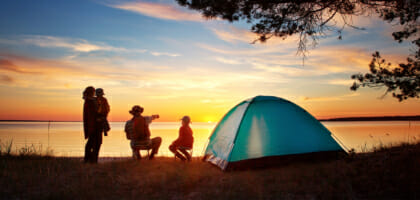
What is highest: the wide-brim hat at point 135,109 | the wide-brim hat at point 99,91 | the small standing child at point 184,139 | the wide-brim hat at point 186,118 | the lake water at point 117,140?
the wide-brim hat at point 99,91

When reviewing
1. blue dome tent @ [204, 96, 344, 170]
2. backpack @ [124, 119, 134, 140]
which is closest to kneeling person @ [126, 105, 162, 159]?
backpack @ [124, 119, 134, 140]

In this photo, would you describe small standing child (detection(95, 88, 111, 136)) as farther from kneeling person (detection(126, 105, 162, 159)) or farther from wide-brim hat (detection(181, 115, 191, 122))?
wide-brim hat (detection(181, 115, 191, 122))

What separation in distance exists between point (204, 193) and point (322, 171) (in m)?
3.07

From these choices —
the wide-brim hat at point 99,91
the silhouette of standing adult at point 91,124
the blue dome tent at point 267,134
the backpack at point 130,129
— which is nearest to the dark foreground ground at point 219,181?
the blue dome tent at point 267,134

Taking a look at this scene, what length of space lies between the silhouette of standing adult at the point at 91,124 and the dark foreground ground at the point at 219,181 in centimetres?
92

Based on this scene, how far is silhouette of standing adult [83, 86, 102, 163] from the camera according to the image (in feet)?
28.7

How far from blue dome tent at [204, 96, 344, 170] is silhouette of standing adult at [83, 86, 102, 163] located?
143 inches

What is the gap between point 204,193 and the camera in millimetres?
5738

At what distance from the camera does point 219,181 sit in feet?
21.3

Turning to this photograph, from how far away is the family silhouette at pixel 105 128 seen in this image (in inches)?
346

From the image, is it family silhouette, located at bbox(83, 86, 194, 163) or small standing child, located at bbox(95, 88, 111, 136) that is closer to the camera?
family silhouette, located at bbox(83, 86, 194, 163)

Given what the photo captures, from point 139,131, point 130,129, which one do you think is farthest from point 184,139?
point 130,129

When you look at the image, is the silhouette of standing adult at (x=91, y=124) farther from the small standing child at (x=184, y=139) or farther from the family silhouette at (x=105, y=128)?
the small standing child at (x=184, y=139)

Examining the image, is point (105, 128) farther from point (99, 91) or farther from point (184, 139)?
Answer: point (184, 139)
